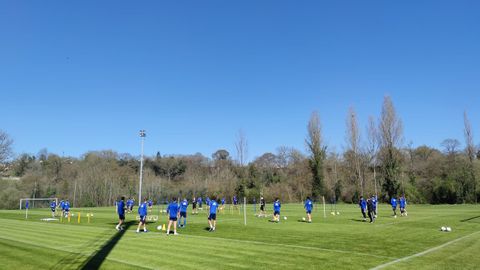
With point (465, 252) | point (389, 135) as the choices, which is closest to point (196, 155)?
point (389, 135)

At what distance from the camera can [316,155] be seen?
6800cm

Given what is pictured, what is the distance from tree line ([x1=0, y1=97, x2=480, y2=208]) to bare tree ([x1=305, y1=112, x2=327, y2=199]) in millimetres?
182

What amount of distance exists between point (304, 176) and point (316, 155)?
19.5 meters

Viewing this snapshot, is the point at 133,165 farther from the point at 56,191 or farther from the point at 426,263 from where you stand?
the point at 426,263

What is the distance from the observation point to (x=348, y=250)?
14.6 metres

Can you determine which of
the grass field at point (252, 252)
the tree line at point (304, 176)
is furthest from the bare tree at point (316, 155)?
the grass field at point (252, 252)

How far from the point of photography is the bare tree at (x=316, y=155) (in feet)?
220

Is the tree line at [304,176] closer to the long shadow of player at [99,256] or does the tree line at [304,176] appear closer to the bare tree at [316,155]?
the bare tree at [316,155]

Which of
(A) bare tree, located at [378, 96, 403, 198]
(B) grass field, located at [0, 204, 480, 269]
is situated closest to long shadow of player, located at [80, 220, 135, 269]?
(B) grass field, located at [0, 204, 480, 269]

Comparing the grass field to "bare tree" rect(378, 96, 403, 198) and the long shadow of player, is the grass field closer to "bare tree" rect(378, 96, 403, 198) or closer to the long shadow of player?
the long shadow of player

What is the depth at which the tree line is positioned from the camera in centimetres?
6203

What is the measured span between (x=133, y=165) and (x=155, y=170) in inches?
376

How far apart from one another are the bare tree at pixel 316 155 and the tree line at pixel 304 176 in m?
0.18

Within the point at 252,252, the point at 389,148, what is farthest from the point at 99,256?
the point at 389,148
